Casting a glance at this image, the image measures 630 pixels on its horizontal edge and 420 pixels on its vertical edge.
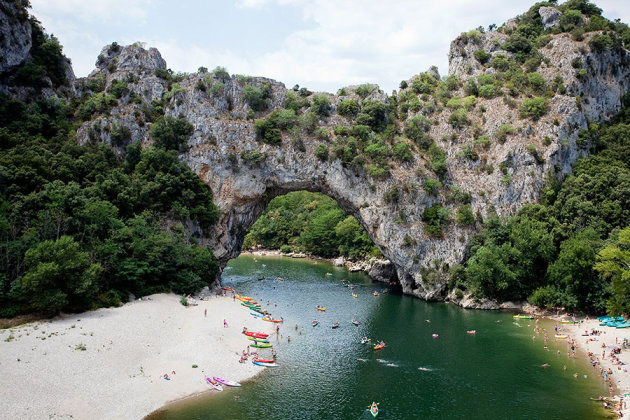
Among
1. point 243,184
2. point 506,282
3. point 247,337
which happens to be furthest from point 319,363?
point 243,184

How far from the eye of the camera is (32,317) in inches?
1412

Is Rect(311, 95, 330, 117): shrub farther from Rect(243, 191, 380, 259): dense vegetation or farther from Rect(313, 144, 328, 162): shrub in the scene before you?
Rect(243, 191, 380, 259): dense vegetation

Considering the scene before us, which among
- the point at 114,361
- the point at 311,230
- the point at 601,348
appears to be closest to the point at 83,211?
the point at 114,361

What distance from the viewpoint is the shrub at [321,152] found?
62406mm

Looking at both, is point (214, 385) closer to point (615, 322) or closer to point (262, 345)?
point (262, 345)

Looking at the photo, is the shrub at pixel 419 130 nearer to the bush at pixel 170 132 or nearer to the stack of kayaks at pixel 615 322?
the stack of kayaks at pixel 615 322

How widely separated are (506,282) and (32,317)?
51.9m

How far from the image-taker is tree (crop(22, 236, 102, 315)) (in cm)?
3541

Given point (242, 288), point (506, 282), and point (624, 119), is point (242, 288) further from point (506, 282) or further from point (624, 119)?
point (624, 119)

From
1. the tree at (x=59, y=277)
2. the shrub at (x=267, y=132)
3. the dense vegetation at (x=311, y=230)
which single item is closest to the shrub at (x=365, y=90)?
the shrub at (x=267, y=132)

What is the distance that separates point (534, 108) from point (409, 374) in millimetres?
47900

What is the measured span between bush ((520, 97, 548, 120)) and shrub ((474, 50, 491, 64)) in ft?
55.5

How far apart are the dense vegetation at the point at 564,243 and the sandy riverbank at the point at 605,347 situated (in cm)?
260

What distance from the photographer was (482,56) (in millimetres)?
75312
